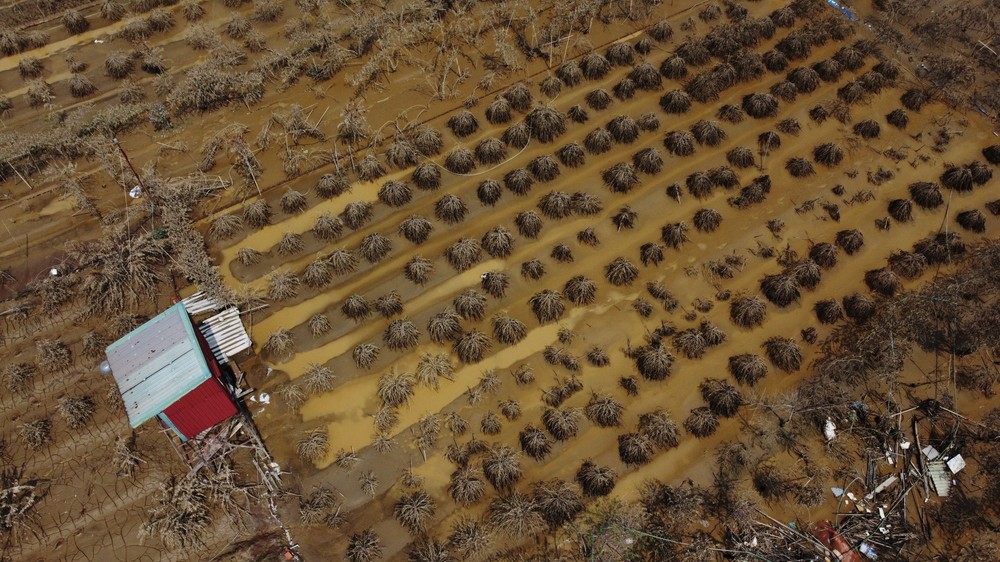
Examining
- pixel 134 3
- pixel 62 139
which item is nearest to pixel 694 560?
pixel 62 139

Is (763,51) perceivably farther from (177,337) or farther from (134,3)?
(134,3)

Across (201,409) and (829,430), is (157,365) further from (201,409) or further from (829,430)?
(829,430)

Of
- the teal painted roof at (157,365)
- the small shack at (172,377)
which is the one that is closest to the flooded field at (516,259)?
the small shack at (172,377)

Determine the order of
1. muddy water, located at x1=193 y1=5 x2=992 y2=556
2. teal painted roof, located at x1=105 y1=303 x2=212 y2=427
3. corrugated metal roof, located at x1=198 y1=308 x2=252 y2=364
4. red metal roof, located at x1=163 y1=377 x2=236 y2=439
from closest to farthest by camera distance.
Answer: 1. teal painted roof, located at x1=105 y1=303 x2=212 y2=427
2. red metal roof, located at x1=163 y1=377 x2=236 y2=439
3. muddy water, located at x1=193 y1=5 x2=992 y2=556
4. corrugated metal roof, located at x1=198 y1=308 x2=252 y2=364

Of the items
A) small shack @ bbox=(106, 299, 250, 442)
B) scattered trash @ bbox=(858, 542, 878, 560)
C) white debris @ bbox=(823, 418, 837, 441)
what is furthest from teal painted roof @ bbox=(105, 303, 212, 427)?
scattered trash @ bbox=(858, 542, 878, 560)

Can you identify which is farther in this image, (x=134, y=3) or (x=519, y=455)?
(x=134, y=3)

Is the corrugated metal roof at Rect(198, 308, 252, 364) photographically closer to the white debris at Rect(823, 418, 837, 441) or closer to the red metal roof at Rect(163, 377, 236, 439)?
the red metal roof at Rect(163, 377, 236, 439)

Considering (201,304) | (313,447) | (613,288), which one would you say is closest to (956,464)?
(613,288)
